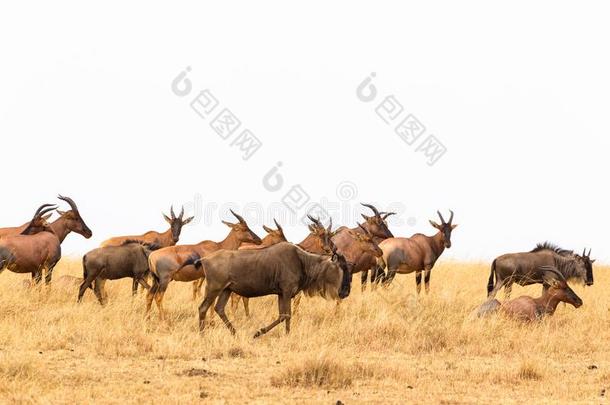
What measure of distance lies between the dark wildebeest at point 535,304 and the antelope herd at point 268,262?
0.02 meters

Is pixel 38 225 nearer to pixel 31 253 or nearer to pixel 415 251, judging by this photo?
pixel 31 253

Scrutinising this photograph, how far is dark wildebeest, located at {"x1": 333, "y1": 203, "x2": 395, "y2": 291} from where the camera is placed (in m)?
17.2

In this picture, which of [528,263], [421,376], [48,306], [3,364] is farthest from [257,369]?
[528,263]

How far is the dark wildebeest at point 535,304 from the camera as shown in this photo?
13.9 meters

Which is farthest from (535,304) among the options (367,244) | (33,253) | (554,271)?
(33,253)

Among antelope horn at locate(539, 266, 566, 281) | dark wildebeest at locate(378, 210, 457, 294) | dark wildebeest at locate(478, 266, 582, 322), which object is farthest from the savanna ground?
dark wildebeest at locate(378, 210, 457, 294)

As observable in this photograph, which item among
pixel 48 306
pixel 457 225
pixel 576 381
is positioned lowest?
pixel 576 381

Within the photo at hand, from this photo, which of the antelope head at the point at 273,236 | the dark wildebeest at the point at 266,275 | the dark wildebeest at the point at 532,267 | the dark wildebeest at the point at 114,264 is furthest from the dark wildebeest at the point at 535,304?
the dark wildebeest at the point at 114,264

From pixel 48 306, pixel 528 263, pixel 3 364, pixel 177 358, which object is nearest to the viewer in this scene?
pixel 3 364

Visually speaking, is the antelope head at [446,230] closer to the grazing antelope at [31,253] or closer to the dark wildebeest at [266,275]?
the dark wildebeest at [266,275]

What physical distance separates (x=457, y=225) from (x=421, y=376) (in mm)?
10010

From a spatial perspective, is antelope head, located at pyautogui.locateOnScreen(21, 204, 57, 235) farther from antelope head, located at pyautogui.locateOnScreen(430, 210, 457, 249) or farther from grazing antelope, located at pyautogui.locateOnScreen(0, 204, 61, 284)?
antelope head, located at pyautogui.locateOnScreen(430, 210, 457, 249)

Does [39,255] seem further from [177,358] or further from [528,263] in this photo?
[528,263]

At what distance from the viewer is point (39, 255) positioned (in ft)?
52.6
